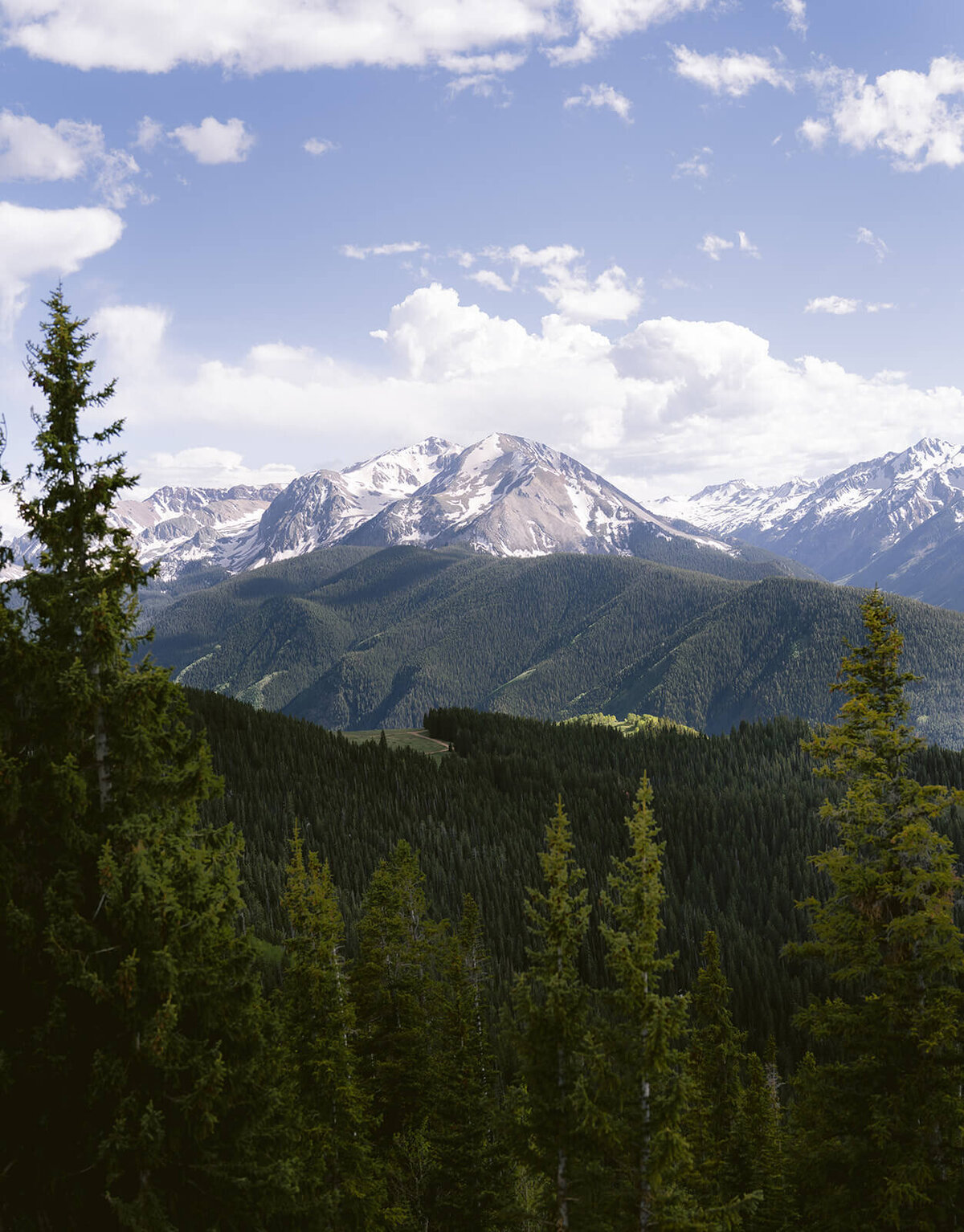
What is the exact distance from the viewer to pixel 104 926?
1373 centimetres

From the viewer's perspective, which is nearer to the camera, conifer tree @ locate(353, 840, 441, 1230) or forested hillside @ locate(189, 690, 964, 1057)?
conifer tree @ locate(353, 840, 441, 1230)

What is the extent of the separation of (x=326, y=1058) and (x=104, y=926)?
18350 mm

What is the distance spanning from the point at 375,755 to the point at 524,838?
152 ft

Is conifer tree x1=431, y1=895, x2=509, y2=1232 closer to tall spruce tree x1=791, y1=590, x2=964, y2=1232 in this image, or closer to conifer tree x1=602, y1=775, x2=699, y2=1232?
conifer tree x1=602, y1=775, x2=699, y2=1232

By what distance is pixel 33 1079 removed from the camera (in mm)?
13172

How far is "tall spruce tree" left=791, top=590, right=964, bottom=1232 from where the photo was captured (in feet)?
63.8

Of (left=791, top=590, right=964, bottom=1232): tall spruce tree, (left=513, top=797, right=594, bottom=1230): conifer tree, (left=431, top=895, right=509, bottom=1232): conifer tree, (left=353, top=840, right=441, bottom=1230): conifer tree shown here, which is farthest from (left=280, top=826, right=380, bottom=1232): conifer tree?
(left=791, top=590, right=964, bottom=1232): tall spruce tree

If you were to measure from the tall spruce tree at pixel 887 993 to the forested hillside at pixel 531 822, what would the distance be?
87.4 metres

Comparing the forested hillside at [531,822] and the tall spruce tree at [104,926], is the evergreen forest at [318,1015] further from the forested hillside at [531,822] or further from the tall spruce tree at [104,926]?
the forested hillside at [531,822]

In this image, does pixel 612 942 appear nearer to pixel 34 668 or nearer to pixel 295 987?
pixel 34 668

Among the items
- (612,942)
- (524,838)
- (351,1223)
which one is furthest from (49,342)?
(524,838)

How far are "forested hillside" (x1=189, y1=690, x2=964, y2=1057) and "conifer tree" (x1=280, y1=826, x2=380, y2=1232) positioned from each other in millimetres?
72396

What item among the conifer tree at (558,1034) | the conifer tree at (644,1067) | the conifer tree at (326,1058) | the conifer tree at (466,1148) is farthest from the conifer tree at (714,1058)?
the conifer tree at (644,1067)

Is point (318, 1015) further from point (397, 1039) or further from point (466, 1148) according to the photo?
point (397, 1039)
